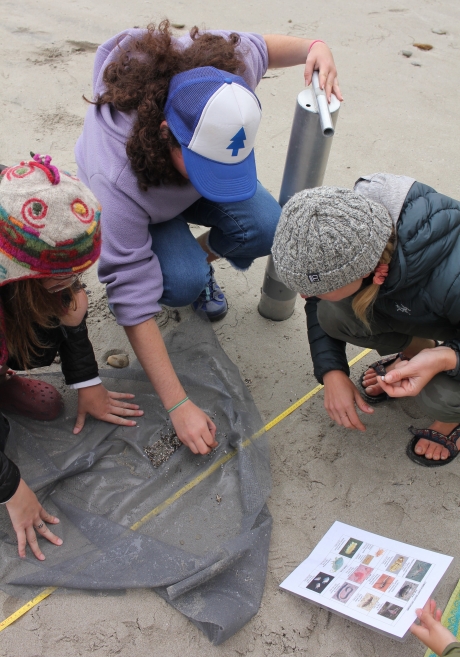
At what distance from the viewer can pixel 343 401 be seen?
1488mm

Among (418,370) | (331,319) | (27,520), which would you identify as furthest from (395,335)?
(27,520)

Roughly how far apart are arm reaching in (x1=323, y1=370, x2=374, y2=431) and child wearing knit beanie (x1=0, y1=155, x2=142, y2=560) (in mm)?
548

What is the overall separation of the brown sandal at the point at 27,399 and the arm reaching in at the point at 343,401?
2.53 ft

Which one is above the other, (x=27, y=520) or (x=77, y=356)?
(x=77, y=356)

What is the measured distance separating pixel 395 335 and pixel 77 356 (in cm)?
89

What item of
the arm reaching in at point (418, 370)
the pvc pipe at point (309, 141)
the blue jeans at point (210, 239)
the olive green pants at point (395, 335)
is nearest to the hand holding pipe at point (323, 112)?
the pvc pipe at point (309, 141)

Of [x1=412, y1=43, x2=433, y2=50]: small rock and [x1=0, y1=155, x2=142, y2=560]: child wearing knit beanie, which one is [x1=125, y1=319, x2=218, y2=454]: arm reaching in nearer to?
[x1=0, y1=155, x2=142, y2=560]: child wearing knit beanie

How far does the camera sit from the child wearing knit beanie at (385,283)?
1089 mm

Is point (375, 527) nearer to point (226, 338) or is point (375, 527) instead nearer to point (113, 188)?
point (226, 338)

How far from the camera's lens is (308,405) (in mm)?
1719

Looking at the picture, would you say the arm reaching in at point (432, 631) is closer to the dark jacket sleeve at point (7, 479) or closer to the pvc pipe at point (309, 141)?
the dark jacket sleeve at point (7, 479)

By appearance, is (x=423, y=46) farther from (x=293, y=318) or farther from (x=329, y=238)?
(x=329, y=238)

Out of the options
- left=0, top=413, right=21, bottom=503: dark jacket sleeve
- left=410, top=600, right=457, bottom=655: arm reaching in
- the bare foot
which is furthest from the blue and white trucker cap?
left=410, top=600, right=457, bottom=655: arm reaching in

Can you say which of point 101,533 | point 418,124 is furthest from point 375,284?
point 418,124
